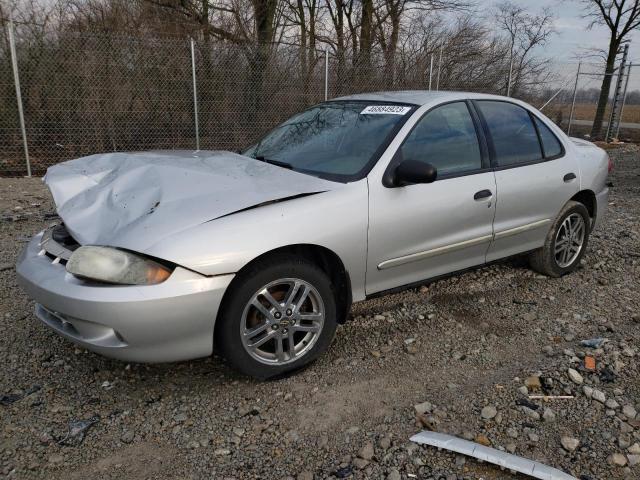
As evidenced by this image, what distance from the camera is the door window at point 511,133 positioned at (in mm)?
3742

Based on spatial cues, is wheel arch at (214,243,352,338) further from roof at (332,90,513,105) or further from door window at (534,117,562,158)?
door window at (534,117,562,158)

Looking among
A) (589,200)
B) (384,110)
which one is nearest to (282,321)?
(384,110)

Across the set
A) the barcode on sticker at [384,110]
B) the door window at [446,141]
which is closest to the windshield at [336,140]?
the barcode on sticker at [384,110]

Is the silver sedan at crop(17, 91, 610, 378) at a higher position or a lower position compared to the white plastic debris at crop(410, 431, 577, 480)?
higher

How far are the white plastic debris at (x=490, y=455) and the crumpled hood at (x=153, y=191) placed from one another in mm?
1390

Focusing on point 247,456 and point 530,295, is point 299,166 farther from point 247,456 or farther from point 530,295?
point 530,295

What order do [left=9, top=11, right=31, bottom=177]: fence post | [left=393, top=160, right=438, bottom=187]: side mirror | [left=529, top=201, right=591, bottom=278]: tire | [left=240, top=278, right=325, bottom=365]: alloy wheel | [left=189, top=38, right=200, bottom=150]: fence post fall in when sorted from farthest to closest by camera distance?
[left=189, top=38, right=200, bottom=150]: fence post → [left=9, top=11, right=31, bottom=177]: fence post → [left=529, top=201, right=591, bottom=278]: tire → [left=393, top=160, right=438, bottom=187]: side mirror → [left=240, top=278, right=325, bottom=365]: alloy wheel

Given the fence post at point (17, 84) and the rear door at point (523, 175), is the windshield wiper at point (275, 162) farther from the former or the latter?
the fence post at point (17, 84)

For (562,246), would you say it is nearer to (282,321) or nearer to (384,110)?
(384,110)

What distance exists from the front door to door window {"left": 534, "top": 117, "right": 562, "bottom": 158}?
0.83 meters

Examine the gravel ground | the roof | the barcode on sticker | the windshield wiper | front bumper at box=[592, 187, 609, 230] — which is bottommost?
the gravel ground

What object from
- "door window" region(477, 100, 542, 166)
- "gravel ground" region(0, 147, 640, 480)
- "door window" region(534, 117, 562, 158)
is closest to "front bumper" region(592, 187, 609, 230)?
"door window" region(534, 117, 562, 158)

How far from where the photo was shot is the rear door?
12.1 feet

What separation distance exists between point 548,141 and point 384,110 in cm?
159
